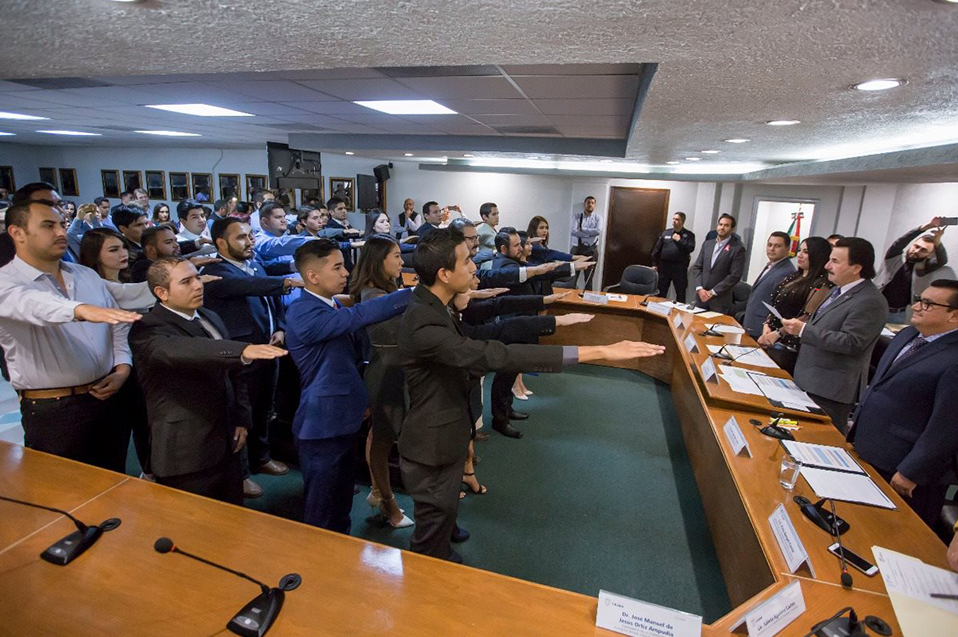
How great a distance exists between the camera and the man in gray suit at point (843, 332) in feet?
8.62

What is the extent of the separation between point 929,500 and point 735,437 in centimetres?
84

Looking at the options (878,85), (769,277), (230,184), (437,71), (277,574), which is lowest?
(277,574)

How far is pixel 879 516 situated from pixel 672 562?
1.09m

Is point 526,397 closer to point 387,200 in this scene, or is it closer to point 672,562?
point 672,562

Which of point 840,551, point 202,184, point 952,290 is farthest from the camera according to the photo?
point 202,184

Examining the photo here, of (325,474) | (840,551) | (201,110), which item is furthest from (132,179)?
(840,551)

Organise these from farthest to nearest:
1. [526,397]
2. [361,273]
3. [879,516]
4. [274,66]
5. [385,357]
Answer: [526,397], [361,273], [385,357], [274,66], [879,516]

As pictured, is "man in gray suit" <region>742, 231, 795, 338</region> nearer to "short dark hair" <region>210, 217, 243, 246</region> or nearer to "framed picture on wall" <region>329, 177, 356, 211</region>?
"short dark hair" <region>210, 217, 243, 246</region>

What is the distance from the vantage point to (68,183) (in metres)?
12.0

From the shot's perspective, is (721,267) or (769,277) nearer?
(769,277)

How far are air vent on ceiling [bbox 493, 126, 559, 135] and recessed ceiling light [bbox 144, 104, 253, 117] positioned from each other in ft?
8.06

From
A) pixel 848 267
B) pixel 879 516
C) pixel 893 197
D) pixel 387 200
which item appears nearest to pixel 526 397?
pixel 848 267

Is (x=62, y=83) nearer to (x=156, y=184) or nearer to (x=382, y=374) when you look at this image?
(x=382, y=374)

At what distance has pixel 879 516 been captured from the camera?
1679 millimetres
